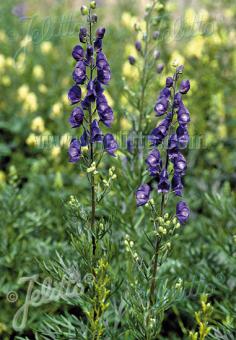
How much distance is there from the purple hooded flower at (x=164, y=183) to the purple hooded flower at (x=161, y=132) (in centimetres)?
15

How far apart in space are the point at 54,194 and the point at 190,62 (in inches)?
106

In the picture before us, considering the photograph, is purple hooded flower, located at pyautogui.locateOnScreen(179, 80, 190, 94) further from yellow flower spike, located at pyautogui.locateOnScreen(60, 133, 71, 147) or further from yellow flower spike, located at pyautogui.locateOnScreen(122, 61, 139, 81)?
yellow flower spike, located at pyautogui.locateOnScreen(122, 61, 139, 81)

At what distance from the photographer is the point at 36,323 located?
362 centimetres

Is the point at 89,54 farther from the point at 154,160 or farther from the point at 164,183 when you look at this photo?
the point at 164,183

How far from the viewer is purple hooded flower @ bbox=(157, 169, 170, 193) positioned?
2631 mm

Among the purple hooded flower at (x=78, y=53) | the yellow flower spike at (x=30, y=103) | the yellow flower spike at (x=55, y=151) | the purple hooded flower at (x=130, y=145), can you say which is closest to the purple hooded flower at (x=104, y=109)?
the purple hooded flower at (x=78, y=53)

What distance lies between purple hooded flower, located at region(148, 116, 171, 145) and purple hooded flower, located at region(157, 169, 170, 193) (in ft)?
0.49

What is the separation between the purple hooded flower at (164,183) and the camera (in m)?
2.63

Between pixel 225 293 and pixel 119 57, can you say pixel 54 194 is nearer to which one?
pixel 225 293

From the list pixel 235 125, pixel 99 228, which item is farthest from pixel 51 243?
pixel 235 125

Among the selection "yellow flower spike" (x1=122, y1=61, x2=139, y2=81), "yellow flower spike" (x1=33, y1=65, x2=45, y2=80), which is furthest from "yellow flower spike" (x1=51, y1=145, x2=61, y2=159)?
"yellow flower spike" (x1=33, y1=65, x2=45, y2=80)

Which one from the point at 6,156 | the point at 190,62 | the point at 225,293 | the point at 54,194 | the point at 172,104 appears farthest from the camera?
the point at 190,62

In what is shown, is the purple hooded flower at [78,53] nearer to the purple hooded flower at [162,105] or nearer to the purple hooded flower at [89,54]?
the purple hooded flower at [89,54]

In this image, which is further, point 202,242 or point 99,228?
point 202,242
